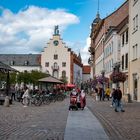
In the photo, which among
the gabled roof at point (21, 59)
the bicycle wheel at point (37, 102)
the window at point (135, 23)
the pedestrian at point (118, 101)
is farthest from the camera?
the gabled roof at point (21, 59)

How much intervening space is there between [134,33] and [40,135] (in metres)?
31.0

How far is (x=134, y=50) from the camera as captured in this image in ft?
142

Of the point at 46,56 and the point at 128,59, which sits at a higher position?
the point at 46,56

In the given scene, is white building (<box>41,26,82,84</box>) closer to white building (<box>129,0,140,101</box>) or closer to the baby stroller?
white building (<box>129,0,140,101</box>)

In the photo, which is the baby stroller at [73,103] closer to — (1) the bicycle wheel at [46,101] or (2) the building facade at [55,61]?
(1) the bicycle wheel at [46,101]

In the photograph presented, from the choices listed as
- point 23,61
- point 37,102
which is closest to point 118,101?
point 37,102

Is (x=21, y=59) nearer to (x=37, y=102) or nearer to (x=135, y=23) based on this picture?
(x=135, y=23)

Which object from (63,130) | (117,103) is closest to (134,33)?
(117,103)

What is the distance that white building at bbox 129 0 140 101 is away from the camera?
41344mm

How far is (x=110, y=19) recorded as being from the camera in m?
74.6

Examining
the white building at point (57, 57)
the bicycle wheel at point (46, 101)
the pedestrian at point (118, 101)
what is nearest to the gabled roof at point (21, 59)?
the white building at point (57, 57)

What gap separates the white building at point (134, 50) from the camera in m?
41.3

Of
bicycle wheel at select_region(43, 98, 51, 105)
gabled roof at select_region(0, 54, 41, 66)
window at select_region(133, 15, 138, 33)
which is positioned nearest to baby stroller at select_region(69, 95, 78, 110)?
bicycle wheel at select_region(43, 98, 51, 105)

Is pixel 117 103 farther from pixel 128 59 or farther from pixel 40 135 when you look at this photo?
pixel 128 59
